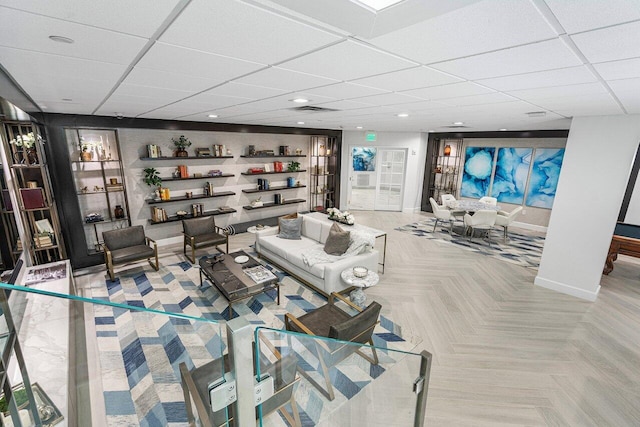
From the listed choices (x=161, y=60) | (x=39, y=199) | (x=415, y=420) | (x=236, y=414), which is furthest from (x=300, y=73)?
(x=39, y=199)

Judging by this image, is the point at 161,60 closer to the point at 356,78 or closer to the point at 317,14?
the point at 317,14

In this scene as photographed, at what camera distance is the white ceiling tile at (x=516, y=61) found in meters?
1.40

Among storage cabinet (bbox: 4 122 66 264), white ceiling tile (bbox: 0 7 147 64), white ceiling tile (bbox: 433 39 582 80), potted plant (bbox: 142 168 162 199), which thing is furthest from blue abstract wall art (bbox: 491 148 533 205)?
storage cabinet (bbox: 4 122 66 264)

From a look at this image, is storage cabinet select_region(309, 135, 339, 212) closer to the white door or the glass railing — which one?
A: the white door

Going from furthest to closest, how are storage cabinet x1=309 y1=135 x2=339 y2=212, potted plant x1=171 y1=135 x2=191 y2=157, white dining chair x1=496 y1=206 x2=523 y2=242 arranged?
1. storage cabinet x1=309 y1=135 x2=339 y2=212
2. white dining chair x1=496 y1=206 x2=523 y2=242
3. potted plant x1=171 y1=135 x2=191 y2=157

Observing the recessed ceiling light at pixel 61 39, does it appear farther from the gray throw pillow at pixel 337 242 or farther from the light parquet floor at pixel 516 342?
the gray throw pillow at pixel 337 242

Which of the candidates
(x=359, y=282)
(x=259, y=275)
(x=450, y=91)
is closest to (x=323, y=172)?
(x=259, y=275)

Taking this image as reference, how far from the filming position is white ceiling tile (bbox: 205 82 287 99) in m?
2.40

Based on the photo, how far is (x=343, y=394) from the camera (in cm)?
247

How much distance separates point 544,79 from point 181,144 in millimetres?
5859

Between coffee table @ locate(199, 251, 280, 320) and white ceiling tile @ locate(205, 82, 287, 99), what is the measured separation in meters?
2.35

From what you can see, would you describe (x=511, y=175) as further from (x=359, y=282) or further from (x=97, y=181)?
(x=97, y=181)

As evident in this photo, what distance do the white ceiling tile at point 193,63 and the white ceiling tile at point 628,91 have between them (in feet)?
8.36

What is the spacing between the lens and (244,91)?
261 cm
